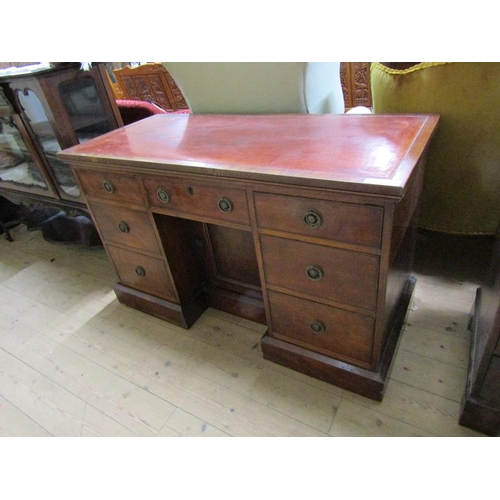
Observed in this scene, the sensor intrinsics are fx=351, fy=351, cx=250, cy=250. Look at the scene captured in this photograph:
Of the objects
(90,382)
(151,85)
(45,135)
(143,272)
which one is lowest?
(90,382)

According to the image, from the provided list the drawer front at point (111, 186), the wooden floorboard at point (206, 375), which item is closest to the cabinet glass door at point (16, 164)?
the wooden floorboard at point (206, 375)

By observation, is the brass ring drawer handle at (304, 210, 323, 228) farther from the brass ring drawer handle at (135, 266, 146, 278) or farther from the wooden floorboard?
the brass ring drawer handle at (135, 266, 146, 278)

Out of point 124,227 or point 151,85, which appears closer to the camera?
point 124,227

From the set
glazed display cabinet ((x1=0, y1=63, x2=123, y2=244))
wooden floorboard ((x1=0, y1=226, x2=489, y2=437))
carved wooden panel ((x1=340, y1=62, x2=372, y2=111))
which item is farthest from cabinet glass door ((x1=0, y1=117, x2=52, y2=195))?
carved wooden panel ((x1=340, y1=62, x2=372, y2=111))

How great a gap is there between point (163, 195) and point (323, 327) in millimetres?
649

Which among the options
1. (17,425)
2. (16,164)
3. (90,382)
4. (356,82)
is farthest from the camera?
(356,82)

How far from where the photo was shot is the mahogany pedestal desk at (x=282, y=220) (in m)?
0.84

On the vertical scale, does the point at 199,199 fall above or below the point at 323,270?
above

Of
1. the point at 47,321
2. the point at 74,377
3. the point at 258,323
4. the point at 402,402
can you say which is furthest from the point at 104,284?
the point at 402,402

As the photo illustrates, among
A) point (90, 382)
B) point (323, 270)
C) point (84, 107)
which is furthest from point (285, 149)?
point (84, 107)

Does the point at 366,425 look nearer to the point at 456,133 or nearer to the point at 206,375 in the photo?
the point at 206,375

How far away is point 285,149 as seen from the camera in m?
0.96

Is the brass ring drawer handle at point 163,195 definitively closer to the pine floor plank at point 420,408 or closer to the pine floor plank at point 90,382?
the pine floor plank at point 90,382

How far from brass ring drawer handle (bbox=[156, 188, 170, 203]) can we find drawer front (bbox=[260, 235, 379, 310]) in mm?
345
